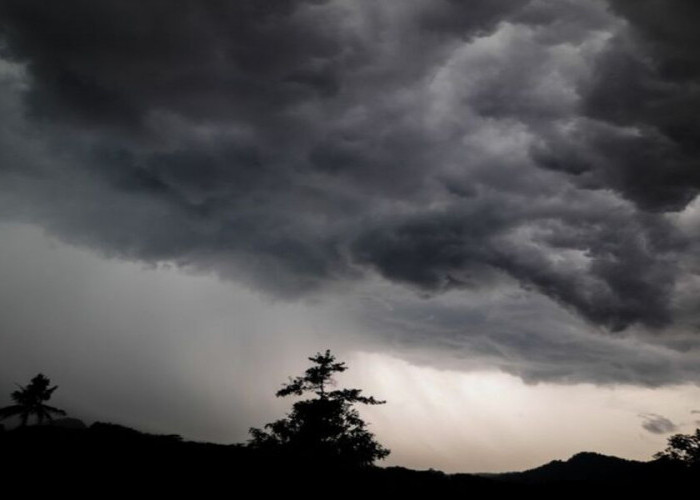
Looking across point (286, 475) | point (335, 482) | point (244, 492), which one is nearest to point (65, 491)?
point (244, 492)

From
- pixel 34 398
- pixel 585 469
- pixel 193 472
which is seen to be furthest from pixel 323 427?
pixel 585 469

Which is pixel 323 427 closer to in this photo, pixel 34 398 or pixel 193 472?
pixel 193 472

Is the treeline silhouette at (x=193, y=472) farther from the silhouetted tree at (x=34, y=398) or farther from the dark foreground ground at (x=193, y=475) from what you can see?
the silhouetted tree at (x=34, y=398)

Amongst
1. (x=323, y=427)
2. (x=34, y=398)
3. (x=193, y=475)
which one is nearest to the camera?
A: (x=193, y=475)

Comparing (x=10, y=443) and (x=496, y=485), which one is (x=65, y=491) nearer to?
(x=10, y=443)

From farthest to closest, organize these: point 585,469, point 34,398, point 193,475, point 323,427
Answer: point 585,469 → point 34,398 → point 323,427 → point 193,475

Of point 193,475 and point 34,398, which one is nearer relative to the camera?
point 193,475

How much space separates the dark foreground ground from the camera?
10953 millimetres

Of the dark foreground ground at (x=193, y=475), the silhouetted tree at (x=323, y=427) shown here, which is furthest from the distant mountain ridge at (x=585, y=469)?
the dark foreground ground at (x=193, y=475)

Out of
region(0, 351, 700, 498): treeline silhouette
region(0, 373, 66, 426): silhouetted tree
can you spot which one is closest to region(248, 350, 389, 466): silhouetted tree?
region(0, 351, 700, 498): treeline silhouette

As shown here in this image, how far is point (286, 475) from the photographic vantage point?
43.7ft

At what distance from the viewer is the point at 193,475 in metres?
12.2

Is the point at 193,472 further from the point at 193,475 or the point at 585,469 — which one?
the point at 585,469

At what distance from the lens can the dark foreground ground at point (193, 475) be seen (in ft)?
35.9
